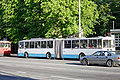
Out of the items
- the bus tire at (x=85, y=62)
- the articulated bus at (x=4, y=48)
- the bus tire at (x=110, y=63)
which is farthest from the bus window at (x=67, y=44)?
the articulated bus at (x=4, y=48)

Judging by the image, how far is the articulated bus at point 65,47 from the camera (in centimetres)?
3195

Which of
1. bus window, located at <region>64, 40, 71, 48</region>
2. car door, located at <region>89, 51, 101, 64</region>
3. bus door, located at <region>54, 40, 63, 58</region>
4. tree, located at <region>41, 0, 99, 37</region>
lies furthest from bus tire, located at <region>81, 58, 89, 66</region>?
tree, located at <region>41, 0, 99, 37</region>

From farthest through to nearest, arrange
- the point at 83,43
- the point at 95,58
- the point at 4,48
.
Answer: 1. the point at 4,48
2. the point at 83,43
3. the point at 95,58

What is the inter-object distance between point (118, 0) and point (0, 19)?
25565 mm

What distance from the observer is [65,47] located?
35.5 metres

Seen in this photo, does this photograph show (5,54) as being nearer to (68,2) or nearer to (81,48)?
(68,2)

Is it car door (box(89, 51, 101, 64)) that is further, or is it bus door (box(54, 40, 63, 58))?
bus door (box(54, 40, 63, 58))

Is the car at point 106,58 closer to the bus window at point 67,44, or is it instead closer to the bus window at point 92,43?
the bus window at point 92,43

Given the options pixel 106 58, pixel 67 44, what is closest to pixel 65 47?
pixel 67 44

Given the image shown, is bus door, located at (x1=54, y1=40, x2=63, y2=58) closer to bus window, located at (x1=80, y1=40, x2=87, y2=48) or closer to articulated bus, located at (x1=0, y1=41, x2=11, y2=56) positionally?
bus window, located at (x1=80, y1=40, x2=87, y2=48)

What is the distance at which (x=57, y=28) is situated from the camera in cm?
4266

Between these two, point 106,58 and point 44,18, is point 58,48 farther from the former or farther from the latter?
point 106,58

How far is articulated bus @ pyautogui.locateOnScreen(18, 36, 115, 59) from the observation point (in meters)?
32.0

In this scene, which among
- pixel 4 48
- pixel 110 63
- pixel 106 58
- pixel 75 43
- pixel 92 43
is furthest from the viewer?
pixel 4 48
